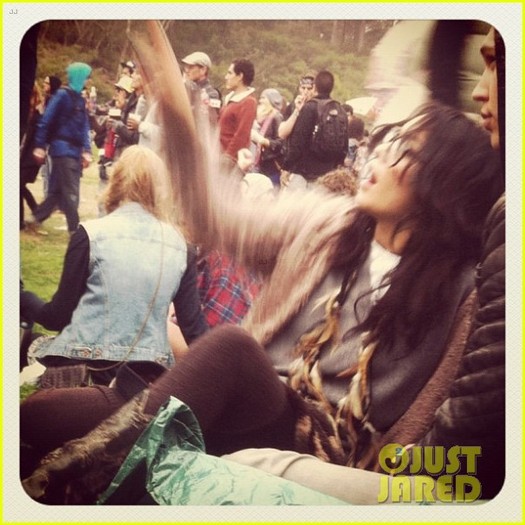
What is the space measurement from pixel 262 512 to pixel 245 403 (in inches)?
14.0

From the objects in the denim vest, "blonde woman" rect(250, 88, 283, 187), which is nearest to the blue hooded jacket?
the denim vest

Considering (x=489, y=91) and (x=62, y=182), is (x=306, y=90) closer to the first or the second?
(x=489, y=91)

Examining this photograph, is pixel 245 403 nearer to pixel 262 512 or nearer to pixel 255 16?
pixel 262 512

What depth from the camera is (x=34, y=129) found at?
283 cm

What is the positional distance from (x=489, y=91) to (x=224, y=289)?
1.05m

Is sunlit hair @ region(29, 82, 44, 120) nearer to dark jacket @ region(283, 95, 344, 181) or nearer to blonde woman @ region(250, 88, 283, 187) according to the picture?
blonde woman @ region(250, 88, 283, 187)

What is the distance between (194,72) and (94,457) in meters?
1.26

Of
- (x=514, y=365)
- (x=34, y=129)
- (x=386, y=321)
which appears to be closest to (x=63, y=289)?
(x=34, y=129)

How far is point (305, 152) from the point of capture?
284 centimetres

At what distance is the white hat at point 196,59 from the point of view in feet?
9.18

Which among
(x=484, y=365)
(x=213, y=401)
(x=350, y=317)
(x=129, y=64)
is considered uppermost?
(x=129, y=64)

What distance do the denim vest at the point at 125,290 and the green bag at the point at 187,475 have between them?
0.22 meters

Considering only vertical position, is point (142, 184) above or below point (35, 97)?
below

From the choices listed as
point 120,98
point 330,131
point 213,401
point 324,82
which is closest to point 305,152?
point 330,131
